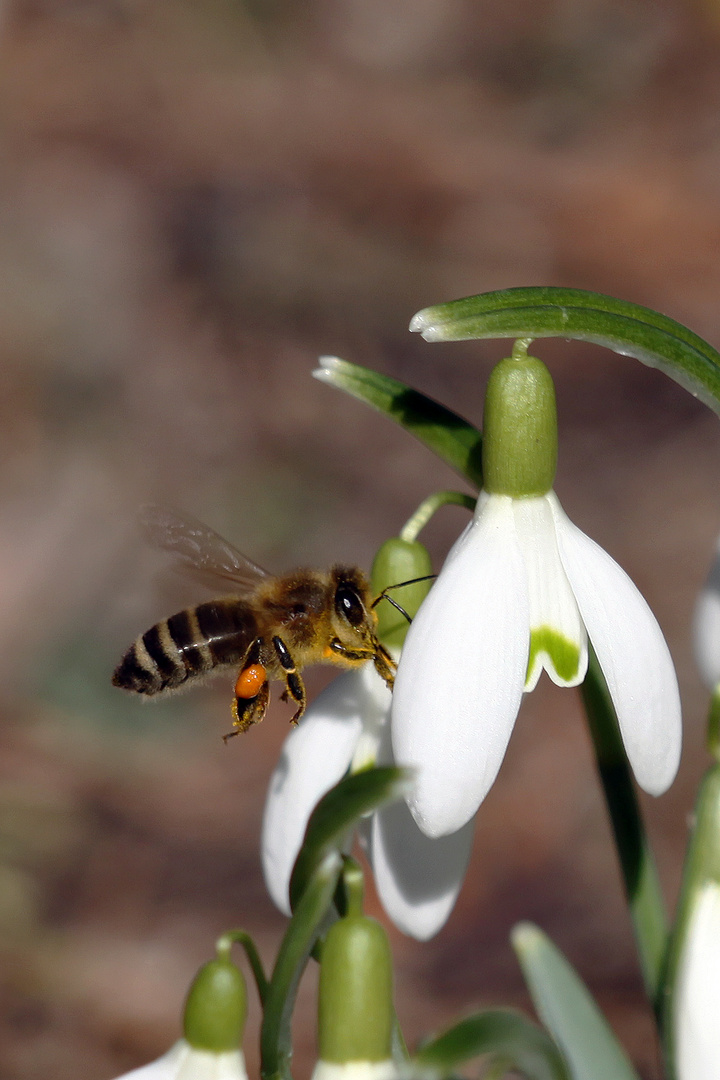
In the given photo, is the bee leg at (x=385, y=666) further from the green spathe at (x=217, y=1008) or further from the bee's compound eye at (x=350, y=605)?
the green spathe at (x=217, y=1008)

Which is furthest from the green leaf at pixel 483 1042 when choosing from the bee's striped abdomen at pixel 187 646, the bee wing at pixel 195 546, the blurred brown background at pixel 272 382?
the blurred brown background at pixel 272 382

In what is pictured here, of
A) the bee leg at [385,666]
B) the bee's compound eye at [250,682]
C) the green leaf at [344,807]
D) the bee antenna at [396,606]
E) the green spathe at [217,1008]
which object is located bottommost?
the green spathe at [217,1008]

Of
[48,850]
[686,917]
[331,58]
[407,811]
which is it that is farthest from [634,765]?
[331,58]

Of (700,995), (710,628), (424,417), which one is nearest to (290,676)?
(424,417)

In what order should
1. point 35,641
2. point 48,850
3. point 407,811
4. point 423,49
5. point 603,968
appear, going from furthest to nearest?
point 423,49 < point 35,641 < point 48,850 < point 603,968 < point 407,811

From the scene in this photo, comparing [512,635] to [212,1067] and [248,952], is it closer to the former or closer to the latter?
[248,952]

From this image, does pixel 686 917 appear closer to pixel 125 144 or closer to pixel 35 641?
pixel 35 641
